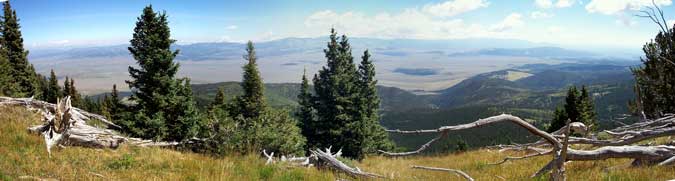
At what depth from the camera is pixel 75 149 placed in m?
9.49

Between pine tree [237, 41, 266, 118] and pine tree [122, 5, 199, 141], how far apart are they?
12148mm

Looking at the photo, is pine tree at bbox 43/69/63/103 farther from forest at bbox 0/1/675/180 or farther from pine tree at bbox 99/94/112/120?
pine tree at bbox 99/94/112/120

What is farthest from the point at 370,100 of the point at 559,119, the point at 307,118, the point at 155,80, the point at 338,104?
the point at 155,80

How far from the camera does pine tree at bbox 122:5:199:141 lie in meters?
23.2

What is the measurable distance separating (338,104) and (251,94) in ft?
28.7

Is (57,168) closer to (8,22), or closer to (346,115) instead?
(346,115)

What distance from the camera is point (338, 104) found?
131 feet

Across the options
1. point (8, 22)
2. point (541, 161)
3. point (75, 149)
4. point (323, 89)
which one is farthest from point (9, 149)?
point (8, 22)

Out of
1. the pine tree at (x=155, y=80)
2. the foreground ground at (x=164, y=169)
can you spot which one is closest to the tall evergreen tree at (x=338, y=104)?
the pine tree at (x=155, y=80)

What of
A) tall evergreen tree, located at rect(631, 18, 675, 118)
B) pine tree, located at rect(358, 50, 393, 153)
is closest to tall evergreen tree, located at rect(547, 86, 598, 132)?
pine tree, located at rect(358, 50, 393, 153)

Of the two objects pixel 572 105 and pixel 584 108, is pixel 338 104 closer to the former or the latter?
pixel 572 105

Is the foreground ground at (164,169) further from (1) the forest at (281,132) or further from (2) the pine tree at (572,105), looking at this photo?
(2) the pine tree at (572,105)

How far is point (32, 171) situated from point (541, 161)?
10075 millimetres

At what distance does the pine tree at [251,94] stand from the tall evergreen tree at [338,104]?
6.78 m
